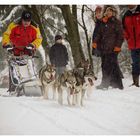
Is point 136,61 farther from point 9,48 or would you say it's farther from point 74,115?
point 9,48

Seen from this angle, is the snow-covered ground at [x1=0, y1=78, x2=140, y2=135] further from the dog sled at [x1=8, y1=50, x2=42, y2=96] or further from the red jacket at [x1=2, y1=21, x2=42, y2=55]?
the red jacket at [x1=2, y1=21, x2=42, y2=55]

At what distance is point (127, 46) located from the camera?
99.6 inches

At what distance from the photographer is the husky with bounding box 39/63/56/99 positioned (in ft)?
8.25

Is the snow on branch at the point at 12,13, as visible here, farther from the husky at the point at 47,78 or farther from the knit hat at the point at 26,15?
the husky at the point at 47,78

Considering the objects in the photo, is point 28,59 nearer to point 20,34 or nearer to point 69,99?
point 20,34

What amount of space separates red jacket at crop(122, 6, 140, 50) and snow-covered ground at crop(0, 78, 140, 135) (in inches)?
10.2

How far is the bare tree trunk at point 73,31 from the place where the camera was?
2529 mm

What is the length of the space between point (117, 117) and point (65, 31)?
0.70 meters

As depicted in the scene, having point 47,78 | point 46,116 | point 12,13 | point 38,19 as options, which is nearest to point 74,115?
point 46,116

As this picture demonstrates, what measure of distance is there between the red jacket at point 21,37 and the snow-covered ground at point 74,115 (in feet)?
1.09

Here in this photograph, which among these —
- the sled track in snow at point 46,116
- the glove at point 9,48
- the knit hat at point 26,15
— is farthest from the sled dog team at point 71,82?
the knit hat at point 26,15

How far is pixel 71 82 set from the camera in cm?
252

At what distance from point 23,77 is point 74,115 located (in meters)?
0.45
